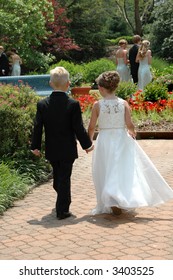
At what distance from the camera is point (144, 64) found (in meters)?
18.5

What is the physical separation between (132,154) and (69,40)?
81.5 feet

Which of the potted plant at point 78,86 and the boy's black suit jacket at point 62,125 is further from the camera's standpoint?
the potted plant at point 78,86

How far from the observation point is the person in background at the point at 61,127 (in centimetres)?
681

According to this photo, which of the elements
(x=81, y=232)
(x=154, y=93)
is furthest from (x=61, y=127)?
(x=154, y=93)

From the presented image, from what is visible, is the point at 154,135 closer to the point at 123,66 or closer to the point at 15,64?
the point at 123,66

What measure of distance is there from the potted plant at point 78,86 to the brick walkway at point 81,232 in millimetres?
10760

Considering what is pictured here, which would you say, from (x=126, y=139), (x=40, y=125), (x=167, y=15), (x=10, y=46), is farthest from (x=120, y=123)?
(x=167, y=15)

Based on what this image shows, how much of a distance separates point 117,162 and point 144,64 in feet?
39.0

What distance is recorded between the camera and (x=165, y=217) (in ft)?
22.8

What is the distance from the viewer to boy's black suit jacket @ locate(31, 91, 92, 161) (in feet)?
22.4

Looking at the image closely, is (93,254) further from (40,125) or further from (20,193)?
(20,193)

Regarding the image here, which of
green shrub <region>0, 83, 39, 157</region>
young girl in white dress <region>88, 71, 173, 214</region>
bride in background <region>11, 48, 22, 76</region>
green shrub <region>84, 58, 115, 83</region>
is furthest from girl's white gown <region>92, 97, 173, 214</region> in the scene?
green shrub <region>84, 58, 115, 83</region>

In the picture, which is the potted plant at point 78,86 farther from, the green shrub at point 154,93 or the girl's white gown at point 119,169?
the girl's white gown at point 119,169

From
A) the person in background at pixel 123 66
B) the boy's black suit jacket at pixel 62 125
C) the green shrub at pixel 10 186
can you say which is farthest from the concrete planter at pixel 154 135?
the person in background at pixel 123 66
